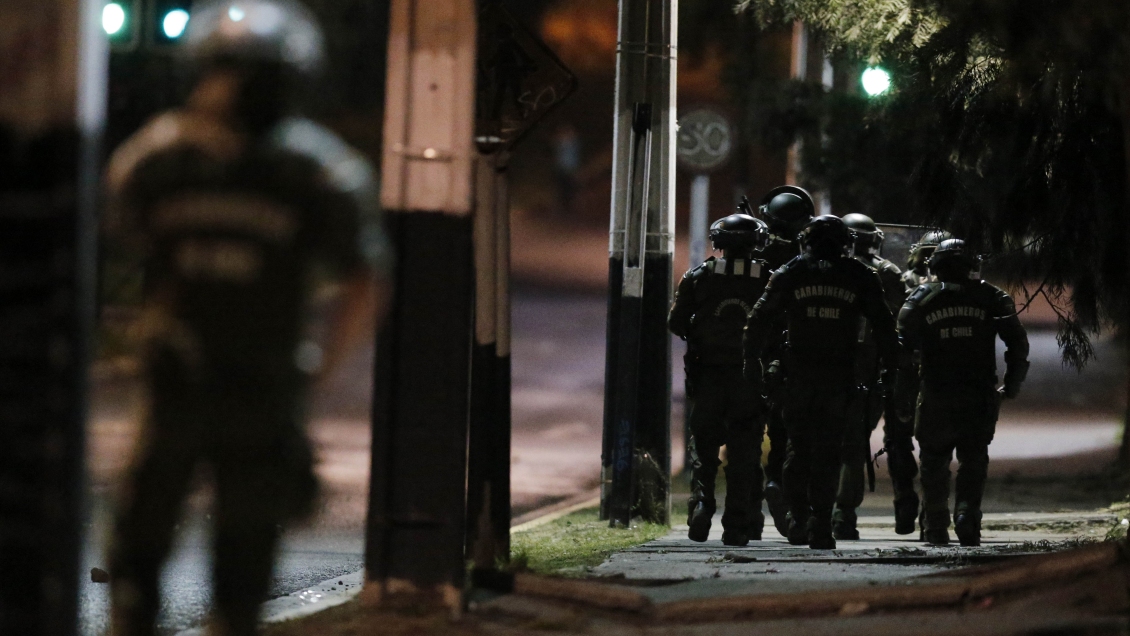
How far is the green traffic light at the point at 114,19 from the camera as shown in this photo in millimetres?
12480

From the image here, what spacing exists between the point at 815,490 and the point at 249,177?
5448mm

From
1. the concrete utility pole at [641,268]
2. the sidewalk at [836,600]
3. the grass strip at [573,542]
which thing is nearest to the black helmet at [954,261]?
the concrete utility pole at [641,268]

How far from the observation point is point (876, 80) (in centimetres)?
Result: 1191

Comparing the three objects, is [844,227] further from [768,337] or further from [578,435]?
[578,435]

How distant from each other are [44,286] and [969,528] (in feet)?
21.0

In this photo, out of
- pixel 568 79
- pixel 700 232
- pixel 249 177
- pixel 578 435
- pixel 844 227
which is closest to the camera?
pixel 249 177

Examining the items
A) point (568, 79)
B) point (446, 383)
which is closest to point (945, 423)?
point (568, 79)

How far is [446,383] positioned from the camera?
231 inches

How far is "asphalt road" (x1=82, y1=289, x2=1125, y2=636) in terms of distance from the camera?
8.15 meters

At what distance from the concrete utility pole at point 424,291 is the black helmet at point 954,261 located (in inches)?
168

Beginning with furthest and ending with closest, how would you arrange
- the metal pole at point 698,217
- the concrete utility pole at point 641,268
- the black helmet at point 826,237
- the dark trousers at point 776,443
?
1. the metal pole at point 698,217
2. the concrete utility pole at point 641,268
3. the dark trousers at point 776,443
4. the black helmet at point 826,237

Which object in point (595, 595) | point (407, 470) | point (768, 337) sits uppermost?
Result: point (768, 337)

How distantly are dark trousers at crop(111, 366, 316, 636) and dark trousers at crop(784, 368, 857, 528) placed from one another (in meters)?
5.00

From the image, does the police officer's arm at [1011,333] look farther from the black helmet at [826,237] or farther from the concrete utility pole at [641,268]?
the concrete utility pole at [641,268]
